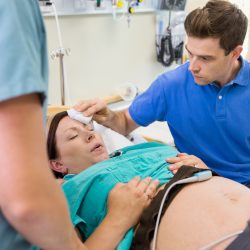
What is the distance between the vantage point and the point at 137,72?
2762 mm

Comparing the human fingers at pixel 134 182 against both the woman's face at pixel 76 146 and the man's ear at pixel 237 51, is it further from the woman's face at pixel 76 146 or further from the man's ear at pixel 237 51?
the man's ear at pixel 237 51

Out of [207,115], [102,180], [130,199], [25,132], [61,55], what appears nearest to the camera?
[25,132]

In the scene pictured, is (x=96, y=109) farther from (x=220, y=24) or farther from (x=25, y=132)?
(x=25, y=132)

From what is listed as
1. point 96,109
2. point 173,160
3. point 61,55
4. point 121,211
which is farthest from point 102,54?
point 121,211

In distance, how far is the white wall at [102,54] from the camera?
223 centimetres

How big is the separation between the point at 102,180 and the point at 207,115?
686mm

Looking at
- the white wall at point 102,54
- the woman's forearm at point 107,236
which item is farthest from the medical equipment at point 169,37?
the woman's forearm at point 107,236

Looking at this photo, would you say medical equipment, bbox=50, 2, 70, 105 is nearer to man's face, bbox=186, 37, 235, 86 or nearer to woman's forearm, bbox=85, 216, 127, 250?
man's face, bbox=186, 37, 235, 86

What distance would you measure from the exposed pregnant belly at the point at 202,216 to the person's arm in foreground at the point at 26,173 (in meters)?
0.57

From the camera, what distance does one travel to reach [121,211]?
115cm

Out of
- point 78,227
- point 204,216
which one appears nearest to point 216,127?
point 204,216

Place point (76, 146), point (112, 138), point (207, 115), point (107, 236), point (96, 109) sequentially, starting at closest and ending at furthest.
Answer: point (107, 236)
point (76, 146)
point (96, 109)
point (207, 115)
point (112, 138)

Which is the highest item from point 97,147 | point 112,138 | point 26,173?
point 26,173

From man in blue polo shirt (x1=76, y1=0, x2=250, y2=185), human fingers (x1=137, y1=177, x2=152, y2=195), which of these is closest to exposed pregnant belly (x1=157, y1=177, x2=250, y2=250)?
human fingers (x1=137, y1=177, x2=152, y2=195)
